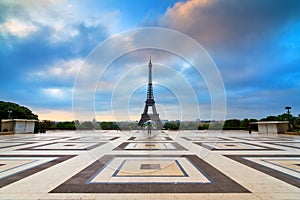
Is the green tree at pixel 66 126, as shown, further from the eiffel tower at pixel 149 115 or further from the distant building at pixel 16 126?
the eiffel tower at pixel 149 115

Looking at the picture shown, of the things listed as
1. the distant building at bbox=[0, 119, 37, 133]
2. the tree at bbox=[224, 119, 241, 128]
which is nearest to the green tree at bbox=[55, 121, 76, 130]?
the distant building at bbox=[0, 119, 37, 133]

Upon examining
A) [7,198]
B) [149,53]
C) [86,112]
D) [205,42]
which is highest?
[205,42]

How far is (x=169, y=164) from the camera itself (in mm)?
6016

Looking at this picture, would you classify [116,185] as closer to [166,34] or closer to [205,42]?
[166,34]

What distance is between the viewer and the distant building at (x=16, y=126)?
21891 millimetres

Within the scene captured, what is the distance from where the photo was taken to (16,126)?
879 inches

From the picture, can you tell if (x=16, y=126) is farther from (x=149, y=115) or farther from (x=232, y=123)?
(x=232, y=123)

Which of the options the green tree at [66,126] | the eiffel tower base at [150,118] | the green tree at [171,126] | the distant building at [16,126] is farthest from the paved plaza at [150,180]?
the eiffel tower base at [150,118]

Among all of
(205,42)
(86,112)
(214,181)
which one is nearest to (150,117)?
(205,42)

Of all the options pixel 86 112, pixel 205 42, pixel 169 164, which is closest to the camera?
pixel 169 164

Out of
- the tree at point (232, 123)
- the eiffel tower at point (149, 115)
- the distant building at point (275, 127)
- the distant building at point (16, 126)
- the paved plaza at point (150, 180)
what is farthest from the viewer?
the eiffel tower at point (149, 115)

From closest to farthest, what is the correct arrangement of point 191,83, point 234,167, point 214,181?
point 214,181 → point 234,167 → point 191,83

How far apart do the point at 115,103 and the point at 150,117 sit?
2913 centimetres

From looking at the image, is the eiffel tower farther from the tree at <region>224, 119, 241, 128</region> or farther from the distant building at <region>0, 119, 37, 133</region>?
the distant building at <region>0, 119, 37, 133</region>
